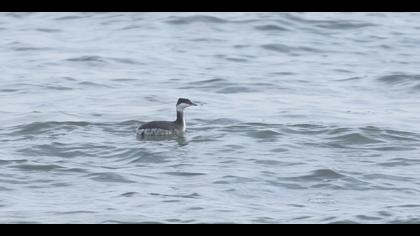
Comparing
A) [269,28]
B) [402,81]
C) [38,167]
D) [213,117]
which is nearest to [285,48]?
[269,28]

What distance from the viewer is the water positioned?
8836 mm

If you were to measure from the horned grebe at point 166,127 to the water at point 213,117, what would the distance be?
0.16 meters

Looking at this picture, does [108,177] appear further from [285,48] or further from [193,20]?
[193,20]

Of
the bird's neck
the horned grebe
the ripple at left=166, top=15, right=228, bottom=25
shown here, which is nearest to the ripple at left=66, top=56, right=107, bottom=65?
the ripple at left=166, top=15, right=228, bottom=25

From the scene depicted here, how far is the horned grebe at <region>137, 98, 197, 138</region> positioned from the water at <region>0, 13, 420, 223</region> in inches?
6.2

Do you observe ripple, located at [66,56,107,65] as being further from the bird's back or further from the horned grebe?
the bird's back

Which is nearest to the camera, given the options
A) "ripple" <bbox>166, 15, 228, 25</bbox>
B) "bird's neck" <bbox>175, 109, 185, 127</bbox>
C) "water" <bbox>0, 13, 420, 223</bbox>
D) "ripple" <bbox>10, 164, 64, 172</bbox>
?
"water" <bbox>0, 13, 420, 223</bbox>

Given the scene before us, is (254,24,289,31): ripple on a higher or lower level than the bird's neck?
higher

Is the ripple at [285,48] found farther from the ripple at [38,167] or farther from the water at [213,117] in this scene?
the ripple at [38,167]

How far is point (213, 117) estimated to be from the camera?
46.6 feet

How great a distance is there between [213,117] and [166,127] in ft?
4.85

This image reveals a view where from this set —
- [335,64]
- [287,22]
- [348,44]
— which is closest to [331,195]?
[335,64]

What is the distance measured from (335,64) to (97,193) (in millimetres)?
11243
